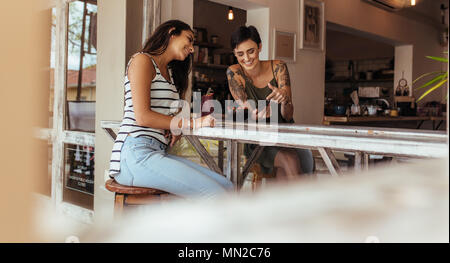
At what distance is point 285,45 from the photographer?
488 cm

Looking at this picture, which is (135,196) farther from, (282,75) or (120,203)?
(282,75)

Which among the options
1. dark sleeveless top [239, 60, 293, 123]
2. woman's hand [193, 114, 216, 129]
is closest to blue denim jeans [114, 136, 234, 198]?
woman's hand [193, 114, 216, 129]

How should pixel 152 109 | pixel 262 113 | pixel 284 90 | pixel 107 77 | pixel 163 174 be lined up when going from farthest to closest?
pixel 107 77 → pixel 284 90 → pixel 262 113 → pixel 152 109 → pixel 163 174

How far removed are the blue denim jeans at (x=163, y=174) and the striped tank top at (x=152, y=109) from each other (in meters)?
0.05

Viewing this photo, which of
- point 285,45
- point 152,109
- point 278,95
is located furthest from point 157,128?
point 285,45

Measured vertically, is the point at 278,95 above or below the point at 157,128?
above

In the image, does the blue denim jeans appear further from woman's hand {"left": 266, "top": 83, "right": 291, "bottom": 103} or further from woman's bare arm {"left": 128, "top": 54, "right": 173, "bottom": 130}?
woman's hand {"left": 266, "top": 83, "right": 291, "bottom": 103}

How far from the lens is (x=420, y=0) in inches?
328

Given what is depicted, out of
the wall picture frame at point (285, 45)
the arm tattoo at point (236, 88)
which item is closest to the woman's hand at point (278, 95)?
the arm tattoo at point (236, 88)

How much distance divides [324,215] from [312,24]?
519cm

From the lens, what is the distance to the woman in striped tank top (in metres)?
1.72

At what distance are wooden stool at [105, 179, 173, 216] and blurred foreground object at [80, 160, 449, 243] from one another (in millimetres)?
1458
